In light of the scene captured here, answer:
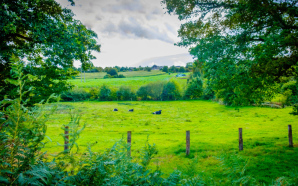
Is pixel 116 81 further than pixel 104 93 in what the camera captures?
Yes

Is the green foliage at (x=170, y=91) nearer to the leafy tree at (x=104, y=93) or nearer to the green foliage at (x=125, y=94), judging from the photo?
the green foliage at (x=125, y=94)

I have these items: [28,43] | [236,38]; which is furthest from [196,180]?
[28,43]

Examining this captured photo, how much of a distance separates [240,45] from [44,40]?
11338mm

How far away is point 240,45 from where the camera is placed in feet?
34.2

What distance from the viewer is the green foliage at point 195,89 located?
87250 millimetres

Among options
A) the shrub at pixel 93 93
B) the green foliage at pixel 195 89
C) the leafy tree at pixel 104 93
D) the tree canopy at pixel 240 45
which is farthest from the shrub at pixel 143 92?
the tree canopy at pixel 240 45

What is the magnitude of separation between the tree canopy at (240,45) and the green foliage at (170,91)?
260 feet

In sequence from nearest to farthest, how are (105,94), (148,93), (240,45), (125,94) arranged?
(240,45)
(105,94)
(148,93)
(125,94)

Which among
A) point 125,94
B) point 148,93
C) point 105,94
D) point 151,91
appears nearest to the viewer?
point 151,91

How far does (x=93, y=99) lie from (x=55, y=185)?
97949mm

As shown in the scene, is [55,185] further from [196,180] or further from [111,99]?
[111,99]

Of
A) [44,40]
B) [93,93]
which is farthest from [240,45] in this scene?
[93,93]

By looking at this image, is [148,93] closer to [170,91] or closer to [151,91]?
[151,91]

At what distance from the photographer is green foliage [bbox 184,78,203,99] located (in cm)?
→ 8725
